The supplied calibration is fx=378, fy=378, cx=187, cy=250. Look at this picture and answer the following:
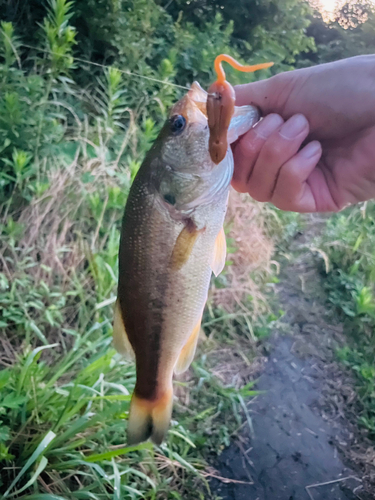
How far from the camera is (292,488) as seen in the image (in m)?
2.35

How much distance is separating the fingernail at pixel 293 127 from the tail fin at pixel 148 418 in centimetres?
101

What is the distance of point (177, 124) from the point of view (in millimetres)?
1142

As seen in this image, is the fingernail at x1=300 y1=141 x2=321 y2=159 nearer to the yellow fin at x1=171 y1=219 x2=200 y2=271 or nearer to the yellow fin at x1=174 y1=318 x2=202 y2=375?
the yellow fin at x1=171 y1=219 x2=200 y2=271

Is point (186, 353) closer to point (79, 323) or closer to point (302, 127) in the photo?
point (302, 127)

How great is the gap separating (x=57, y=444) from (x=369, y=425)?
7.26ft

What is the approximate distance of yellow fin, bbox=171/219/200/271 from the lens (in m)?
1.14

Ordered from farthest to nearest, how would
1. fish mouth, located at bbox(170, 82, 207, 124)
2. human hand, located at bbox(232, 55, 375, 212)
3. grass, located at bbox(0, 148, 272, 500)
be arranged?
grass, located at bbox(0, 148, 272, 500) < human hand, located at bbox(232, 55, 375, 212) < fish mouth, located at bbox(170, 82, 207, 124)

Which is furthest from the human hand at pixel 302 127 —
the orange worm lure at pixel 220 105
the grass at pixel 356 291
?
Answer: the grass at pixel 356 291

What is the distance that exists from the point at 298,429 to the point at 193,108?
2426 millimetres

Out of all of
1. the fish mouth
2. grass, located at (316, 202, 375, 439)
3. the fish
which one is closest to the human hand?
the fish

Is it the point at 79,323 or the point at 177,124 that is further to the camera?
the point at 79,323

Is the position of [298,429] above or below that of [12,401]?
below

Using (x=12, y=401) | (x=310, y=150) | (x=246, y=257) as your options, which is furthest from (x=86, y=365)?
(x=246, y=257)

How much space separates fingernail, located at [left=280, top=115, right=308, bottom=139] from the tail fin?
39.9 inches
